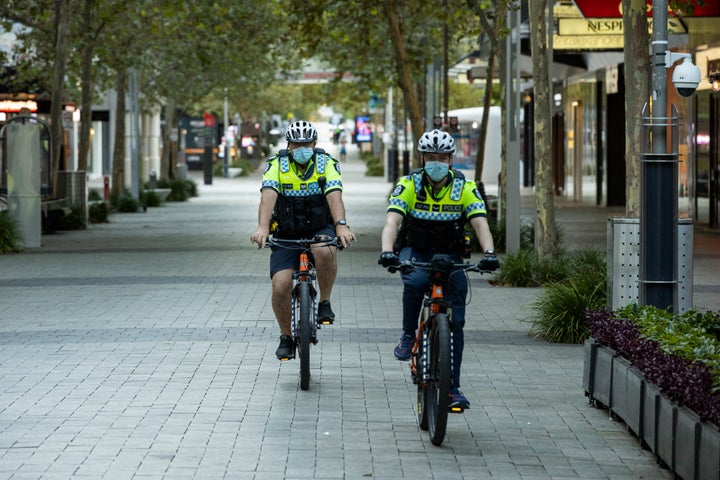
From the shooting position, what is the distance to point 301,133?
31.0 feet

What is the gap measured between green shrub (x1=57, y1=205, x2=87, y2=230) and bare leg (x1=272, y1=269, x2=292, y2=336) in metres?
19.0

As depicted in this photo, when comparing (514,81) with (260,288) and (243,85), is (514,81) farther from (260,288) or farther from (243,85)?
(243,85)

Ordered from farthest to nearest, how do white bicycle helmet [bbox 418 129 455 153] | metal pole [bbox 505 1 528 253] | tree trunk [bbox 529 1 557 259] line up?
1. metal pole [bbox 505 1 528 253]
2. tree trunk [bbox 529 1 557 259]
3. white bicycle helmet [bbox 418 129 455 153]

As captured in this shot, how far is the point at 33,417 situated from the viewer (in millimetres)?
8453

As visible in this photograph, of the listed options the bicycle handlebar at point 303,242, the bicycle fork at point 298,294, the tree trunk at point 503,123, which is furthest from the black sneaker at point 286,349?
the tree trunk at point 503,123

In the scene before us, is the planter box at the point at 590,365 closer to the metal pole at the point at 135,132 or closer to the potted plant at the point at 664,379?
the potted plant at the point at 664,379

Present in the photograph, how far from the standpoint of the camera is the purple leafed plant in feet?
20.8

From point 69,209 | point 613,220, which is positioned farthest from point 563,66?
point 613,220

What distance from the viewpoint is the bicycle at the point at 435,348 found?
294 inches

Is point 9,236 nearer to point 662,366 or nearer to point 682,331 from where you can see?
point 682,331

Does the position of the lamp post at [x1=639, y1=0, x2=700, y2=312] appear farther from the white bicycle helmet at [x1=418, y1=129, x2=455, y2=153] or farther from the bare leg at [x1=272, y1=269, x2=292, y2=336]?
the bare leg at [x1=272, y1=269, x2=292, y2=336]

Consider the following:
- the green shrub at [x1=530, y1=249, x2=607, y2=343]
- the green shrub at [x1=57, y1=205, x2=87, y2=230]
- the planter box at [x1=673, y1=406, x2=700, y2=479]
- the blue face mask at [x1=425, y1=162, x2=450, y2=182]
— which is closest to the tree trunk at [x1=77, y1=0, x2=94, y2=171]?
the green shrub at [x1=57, y1=205, x2=87, y2=230]

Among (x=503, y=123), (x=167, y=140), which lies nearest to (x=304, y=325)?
(x=503, y=123)

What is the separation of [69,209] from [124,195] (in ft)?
27.3
